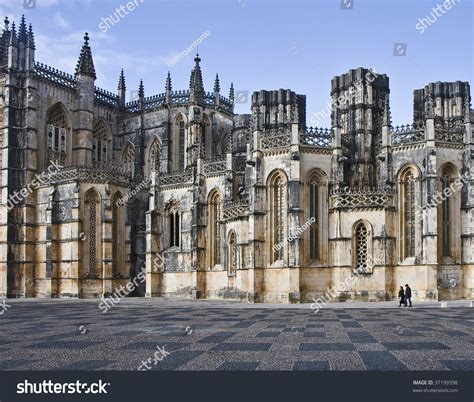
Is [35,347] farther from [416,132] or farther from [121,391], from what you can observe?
[416,132]

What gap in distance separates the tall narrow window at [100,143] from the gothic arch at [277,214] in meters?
27.6

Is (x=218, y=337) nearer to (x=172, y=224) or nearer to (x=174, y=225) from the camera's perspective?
(x=174, y=225)

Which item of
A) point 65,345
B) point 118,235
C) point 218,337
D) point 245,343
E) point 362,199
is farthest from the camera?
point 118,235

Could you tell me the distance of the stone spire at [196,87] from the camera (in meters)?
60.5

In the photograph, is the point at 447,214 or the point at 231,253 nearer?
the point at 447,214

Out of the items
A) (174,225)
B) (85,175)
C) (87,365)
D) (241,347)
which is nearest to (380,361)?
(241,347)

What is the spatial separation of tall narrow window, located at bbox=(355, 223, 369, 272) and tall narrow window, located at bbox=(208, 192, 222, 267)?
519 inches

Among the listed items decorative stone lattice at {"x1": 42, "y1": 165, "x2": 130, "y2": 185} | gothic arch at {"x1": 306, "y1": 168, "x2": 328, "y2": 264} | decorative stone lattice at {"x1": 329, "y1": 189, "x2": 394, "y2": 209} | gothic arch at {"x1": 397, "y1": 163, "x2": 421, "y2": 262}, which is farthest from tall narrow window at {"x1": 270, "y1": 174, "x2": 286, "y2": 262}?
decorative stone lattice at {"x1": 42, "y1": 165, "x2": 130, "y2": 185}

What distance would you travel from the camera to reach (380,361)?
13688 mm

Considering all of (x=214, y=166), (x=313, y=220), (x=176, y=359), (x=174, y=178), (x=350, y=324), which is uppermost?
(x=214, y=166)

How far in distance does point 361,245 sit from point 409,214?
3938 mm

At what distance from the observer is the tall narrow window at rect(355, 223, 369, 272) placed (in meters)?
42.2

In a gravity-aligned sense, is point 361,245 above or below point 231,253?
above

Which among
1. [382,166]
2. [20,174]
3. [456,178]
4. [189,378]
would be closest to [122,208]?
[20,174]
